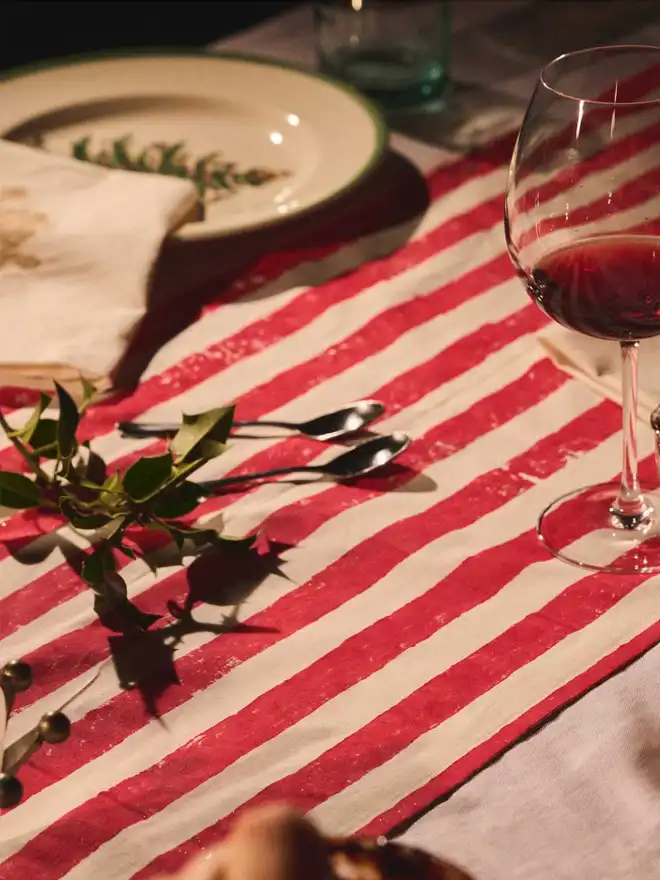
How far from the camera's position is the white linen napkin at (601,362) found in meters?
0.93

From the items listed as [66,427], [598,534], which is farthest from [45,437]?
[598,534]

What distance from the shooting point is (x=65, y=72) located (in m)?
1.40

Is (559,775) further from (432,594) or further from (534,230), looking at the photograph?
(534,230)

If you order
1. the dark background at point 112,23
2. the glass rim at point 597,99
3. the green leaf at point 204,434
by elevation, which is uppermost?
the glass rim at point 597,99

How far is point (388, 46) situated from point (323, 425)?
672mm

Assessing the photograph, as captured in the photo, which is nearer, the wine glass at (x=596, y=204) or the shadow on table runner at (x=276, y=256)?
the wine glass at (x=596, y=204)

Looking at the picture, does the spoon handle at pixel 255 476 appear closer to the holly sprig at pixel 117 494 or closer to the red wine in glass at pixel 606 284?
the holly sprig at pixel 117 494

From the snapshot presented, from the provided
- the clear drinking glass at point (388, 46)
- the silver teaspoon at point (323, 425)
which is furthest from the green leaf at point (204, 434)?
the clear drinking glass at point (388, 46)

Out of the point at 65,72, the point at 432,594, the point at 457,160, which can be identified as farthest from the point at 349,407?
the point at 65,72

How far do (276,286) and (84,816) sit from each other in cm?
60

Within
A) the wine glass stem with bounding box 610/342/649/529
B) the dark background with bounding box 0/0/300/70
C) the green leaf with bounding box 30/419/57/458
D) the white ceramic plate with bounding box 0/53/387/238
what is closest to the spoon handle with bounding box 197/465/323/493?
the green leaf with bounding box 30/419/57/458

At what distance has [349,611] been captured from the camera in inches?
29.7

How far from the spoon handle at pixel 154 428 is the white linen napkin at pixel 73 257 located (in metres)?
0.06

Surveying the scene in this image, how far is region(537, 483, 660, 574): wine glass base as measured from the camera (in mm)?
774
